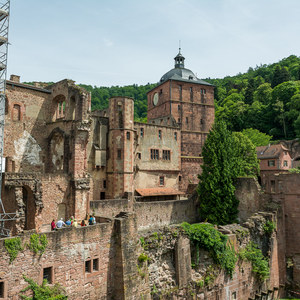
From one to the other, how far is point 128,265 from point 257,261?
1151 cm

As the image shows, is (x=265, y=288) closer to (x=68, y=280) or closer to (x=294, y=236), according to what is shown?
(x=294, y=236)

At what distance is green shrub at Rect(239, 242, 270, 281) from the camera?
77.5ft

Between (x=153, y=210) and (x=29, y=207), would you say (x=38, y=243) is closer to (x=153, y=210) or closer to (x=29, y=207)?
(x=29, y=207)

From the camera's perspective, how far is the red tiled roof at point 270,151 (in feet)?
153

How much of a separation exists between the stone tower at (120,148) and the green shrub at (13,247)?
57.7 ft

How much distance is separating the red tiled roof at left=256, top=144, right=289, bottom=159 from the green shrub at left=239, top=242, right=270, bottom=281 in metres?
25.2

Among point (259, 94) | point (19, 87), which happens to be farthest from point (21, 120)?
point (259, 94)

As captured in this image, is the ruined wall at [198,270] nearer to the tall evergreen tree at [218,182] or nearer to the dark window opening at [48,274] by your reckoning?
the tall evergreen tree at [218,182]

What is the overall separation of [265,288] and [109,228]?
14869 millimetres

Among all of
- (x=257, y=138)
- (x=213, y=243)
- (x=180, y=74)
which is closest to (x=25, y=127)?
(x=213, y=243)

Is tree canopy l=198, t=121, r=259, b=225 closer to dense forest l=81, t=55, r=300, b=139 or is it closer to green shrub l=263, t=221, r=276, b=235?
Answer: green shrub l=263, t=221, r=276, b=235

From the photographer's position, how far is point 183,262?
66.1 ft

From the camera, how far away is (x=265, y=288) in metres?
24.6

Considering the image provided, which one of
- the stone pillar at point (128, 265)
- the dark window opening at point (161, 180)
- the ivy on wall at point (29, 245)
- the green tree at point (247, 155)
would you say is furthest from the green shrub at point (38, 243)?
the green tree at point (247, 155)
